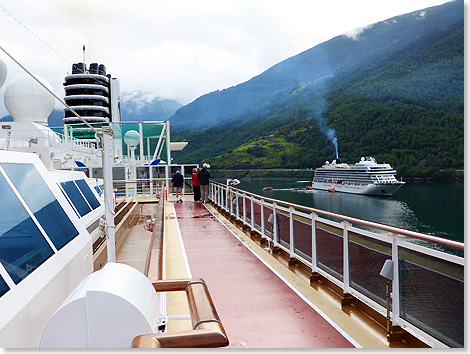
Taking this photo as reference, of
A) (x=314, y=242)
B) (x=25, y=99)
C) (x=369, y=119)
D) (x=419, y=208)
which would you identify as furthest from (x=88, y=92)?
(x=314, y=242)

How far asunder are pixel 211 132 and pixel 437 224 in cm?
9513

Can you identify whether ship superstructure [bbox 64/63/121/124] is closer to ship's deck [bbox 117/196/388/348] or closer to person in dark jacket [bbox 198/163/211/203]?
person in dark jacket [bbox 198/163/211/203]

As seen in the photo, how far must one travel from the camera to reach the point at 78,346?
135 cm

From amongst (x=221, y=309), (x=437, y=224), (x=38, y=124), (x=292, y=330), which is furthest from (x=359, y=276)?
(x=437, y=224)

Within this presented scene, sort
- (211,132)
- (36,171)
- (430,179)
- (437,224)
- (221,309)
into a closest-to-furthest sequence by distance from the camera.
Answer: (36,171) < (221,309) < (437,224) < (430,179) < (211,132)

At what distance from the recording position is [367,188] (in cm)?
5728

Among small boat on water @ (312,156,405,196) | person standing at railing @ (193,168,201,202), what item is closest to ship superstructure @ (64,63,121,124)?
small boat on water @ (312,156,405,196)

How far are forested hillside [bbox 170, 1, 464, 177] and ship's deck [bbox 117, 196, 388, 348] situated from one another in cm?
Answer: 2353

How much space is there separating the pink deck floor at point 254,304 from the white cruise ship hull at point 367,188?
176 ft

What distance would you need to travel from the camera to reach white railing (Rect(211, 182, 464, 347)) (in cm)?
232

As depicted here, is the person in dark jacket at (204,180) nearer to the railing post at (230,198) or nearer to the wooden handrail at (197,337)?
the railing post at (230,198)

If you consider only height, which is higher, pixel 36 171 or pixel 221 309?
pixel 36 171

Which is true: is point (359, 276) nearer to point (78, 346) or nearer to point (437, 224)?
point (78, 346)

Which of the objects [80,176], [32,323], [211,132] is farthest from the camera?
[211,132]
